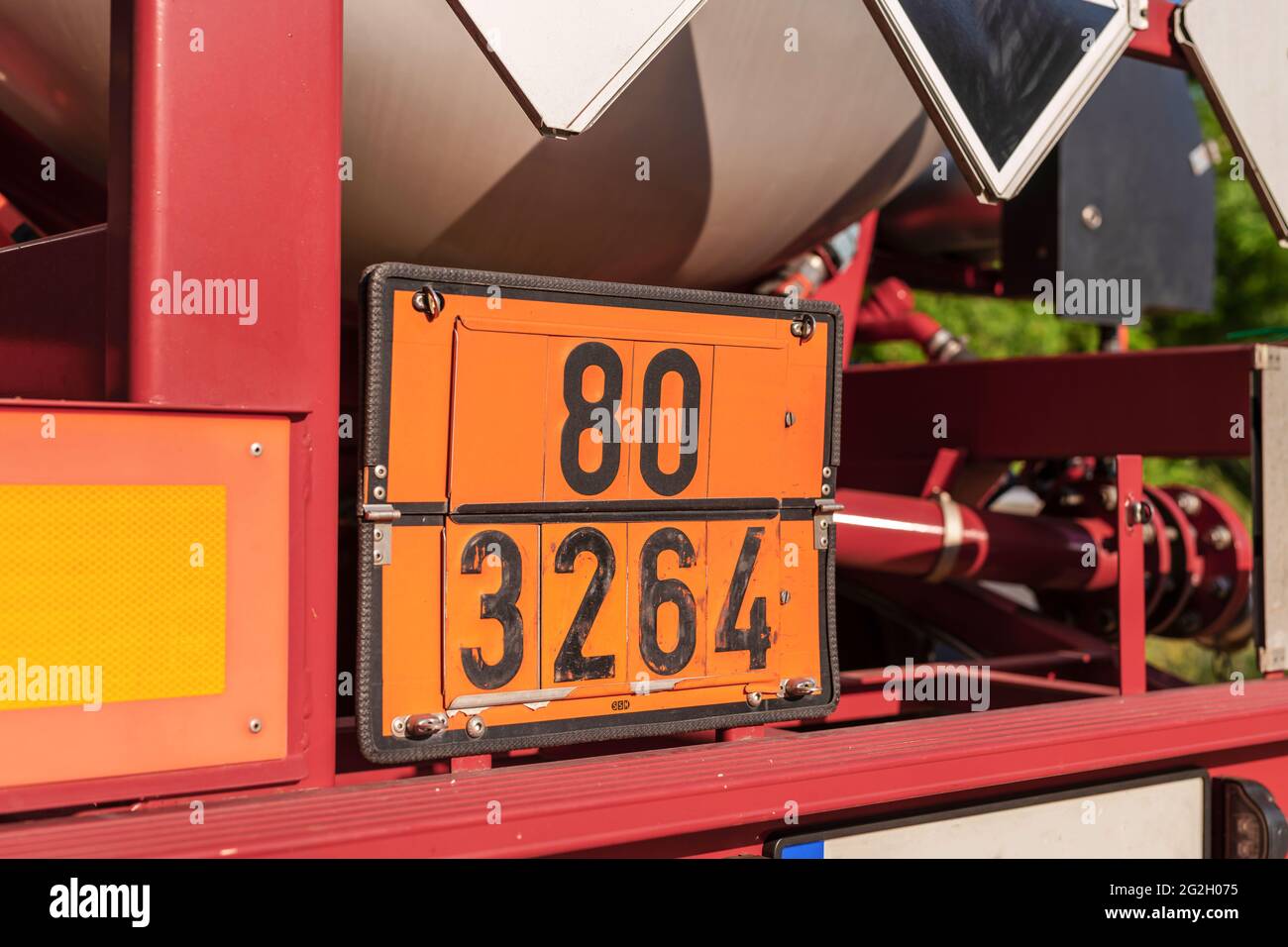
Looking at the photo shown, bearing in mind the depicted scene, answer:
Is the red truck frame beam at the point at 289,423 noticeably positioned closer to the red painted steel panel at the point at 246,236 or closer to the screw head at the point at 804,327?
the red painted steel panel at the point at 246,236

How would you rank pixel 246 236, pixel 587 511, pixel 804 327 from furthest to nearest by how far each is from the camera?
1. pixel 804 327
2. pixel 587 511
3. pixel 246 236

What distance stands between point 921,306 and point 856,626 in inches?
317

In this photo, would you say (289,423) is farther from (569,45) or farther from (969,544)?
(969,544)

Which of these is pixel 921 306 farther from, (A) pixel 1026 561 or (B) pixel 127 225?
(B) pixel 127 225

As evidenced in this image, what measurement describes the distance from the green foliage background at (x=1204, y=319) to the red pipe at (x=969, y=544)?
7802 millimetres

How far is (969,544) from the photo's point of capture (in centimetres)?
273

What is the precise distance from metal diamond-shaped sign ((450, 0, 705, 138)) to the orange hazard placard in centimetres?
19

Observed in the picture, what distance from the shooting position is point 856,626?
3.64m

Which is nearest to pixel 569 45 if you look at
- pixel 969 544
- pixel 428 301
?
pixel 428 301

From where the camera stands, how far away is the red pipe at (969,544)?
255 cm

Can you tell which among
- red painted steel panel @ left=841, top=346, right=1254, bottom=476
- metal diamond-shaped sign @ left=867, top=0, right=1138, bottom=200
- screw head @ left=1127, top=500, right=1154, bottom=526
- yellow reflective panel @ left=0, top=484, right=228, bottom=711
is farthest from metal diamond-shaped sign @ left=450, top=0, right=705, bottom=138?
screw head @ left=1127, top=500, right=1154, bottom=526

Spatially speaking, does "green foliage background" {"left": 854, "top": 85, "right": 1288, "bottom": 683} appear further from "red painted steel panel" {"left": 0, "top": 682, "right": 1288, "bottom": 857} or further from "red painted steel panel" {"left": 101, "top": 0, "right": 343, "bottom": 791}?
"red painted steel panel" {"left": 101, "top": 0, "right": 343, "bottom": 791}

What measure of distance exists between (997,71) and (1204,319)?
1303 cm
